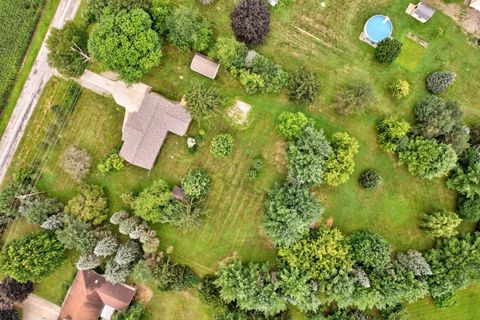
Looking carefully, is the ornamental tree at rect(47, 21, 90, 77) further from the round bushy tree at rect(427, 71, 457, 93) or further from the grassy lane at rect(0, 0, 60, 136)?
the round bushy tree at rect(427, 71, 457, 93)

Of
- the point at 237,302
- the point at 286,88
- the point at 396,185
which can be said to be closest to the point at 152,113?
the point at 286,88

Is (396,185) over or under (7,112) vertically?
over

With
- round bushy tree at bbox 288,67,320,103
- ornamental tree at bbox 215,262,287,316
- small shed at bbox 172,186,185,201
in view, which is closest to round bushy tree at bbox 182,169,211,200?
small shed at bbox 172,186,185,201

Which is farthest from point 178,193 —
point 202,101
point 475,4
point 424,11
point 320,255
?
point 475,4

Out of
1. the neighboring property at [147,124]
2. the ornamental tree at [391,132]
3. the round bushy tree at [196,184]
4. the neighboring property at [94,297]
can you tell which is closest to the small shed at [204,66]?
the neighboring property at [147,124]

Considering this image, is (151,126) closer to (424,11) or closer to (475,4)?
(424,11)

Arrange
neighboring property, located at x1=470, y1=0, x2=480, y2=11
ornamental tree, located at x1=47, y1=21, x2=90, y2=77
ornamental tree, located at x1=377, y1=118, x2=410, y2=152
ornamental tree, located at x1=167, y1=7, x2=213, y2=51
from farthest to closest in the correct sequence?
neighboring property, located at x1=470, y1=0, x2=480, y2=11, ornamental tree, located at x1=377, y1=118, x2=410, y2=152, ornamental tree, located at x1=47, y1=21, x2=90, y2=77, ornamental tree, located at x1=167, y1=7, x2=213, y2=51

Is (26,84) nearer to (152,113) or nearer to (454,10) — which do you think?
(152,113)
